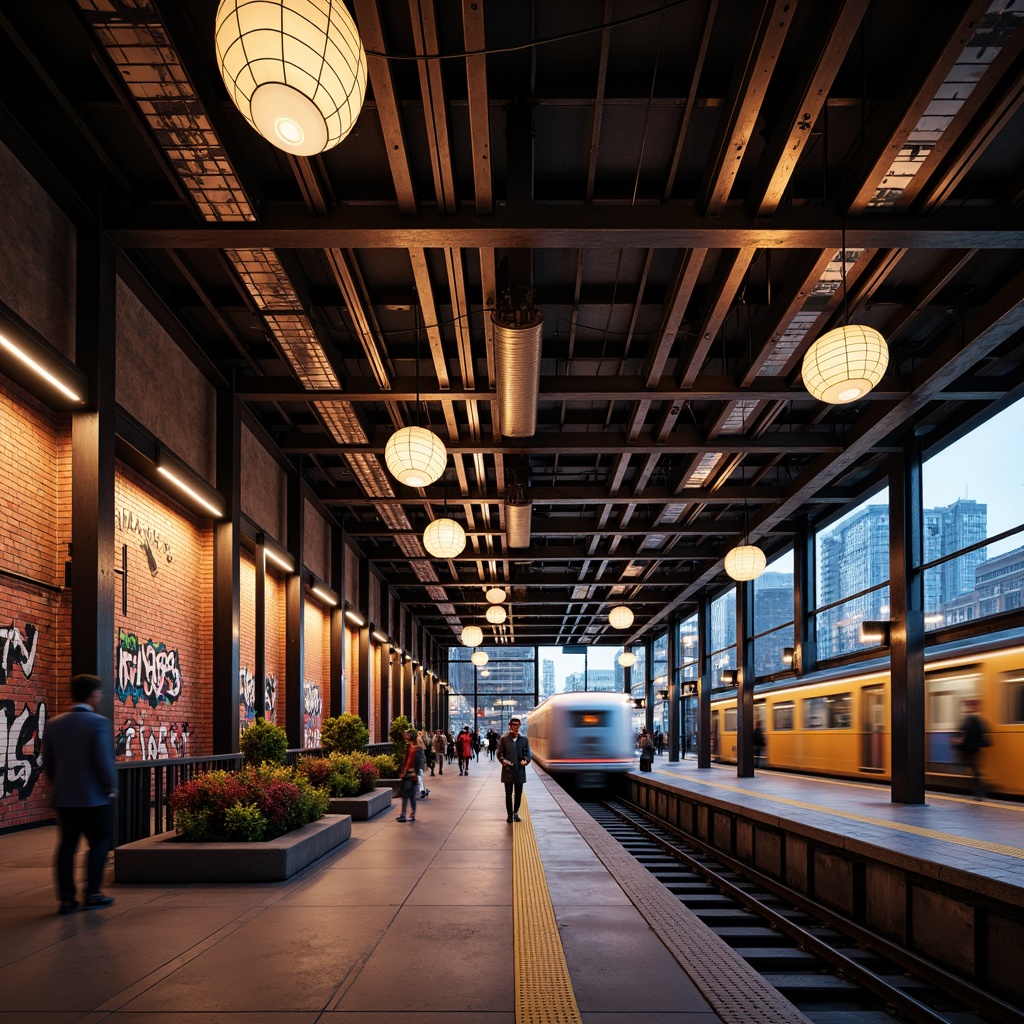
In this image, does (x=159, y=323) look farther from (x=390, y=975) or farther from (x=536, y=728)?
(x=536, y=728)

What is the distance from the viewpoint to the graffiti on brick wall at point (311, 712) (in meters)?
18.5

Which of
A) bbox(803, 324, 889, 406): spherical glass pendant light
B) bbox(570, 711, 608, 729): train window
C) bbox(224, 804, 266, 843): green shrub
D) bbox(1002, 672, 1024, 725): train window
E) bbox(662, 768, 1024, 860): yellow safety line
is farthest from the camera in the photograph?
bbox(570, 711, 608, 729): train window

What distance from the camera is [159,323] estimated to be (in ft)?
35.7

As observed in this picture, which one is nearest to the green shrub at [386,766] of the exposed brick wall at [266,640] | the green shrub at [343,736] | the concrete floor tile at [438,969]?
the green shrub at [343,736]

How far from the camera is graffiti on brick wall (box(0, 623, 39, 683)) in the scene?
28.2 feet

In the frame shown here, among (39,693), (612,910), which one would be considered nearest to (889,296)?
(612,910)

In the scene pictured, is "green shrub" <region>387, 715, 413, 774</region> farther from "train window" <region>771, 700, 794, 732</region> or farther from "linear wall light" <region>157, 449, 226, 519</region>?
"linear wall light" <region>157, 449, 226, 519</region>

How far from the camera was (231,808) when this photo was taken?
7.92m

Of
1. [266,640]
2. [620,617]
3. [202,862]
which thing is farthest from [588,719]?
[202,862]

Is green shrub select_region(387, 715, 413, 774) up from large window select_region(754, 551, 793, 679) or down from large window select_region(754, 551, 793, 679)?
down

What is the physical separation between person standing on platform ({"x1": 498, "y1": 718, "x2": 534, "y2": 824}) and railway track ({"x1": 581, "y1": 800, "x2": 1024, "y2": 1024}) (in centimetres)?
241

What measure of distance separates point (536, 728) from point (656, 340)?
2313 cm

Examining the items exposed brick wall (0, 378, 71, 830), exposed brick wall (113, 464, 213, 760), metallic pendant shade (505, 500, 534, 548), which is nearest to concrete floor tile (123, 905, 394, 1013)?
exposed brick wall (0, 378, 71, 830)

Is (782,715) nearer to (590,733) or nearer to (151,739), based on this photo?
(590,733)
